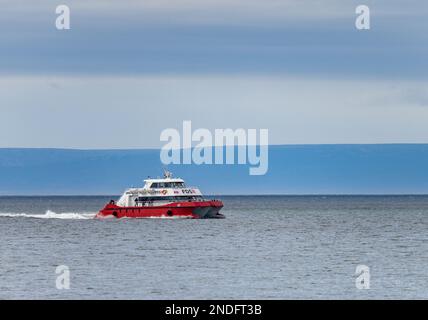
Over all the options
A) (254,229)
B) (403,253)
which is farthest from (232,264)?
(254,229)

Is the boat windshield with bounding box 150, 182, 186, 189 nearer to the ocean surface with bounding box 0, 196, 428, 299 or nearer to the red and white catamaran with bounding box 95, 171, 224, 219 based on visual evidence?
the red and white catamaran with bounding box 95, 171, 224, 219

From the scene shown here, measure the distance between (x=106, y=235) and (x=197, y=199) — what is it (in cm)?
2626

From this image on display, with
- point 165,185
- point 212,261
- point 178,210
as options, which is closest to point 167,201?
point 178,210

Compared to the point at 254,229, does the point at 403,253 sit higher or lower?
lower

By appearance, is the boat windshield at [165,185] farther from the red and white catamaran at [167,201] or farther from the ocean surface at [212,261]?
the ocean surface at [212,261]

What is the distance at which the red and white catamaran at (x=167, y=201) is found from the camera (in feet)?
→ 432

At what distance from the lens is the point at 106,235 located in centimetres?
11094

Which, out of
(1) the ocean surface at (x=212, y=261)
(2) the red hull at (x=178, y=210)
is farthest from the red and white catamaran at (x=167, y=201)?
(1) the ocean surface at (x=212, y=261)

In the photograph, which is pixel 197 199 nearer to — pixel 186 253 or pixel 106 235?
pixel 106 235

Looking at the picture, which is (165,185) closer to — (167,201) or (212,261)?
(167,201)

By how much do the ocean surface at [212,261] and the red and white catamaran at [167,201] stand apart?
569 cm

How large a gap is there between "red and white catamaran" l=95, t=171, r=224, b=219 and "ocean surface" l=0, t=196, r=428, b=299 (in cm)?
569

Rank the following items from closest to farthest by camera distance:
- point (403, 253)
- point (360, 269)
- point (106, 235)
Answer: point (360, 269) < point (403, 253) < point (106, 235)
